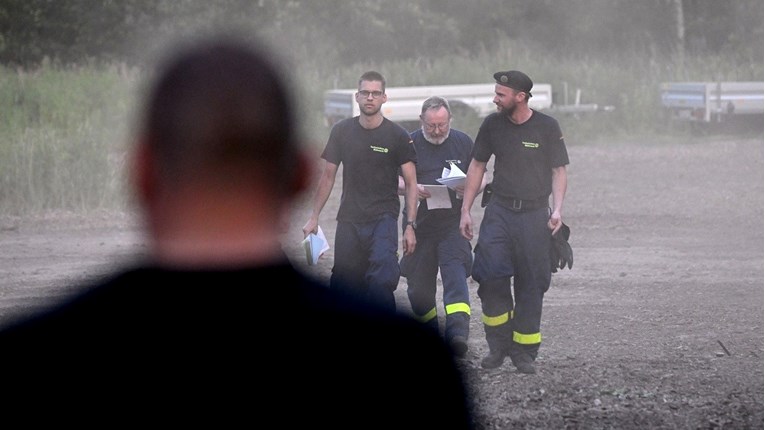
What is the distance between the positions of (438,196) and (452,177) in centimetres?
16

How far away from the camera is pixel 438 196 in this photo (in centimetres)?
910

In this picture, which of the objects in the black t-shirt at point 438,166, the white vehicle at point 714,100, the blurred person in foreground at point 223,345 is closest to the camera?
the blurred person in foreground at point 223,345

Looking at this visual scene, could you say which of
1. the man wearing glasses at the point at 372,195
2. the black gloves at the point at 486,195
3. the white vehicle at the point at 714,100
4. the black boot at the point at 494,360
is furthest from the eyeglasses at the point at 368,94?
the white vehicle at the point at 714,100

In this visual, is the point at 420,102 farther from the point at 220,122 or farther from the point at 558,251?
the point at 558,251

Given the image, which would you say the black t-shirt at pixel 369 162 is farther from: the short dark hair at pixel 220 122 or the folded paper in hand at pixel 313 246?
the short dark hair at pixel 220 122

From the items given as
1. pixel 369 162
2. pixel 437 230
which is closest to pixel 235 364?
pixel 369 162

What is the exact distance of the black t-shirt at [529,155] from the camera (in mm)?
8414

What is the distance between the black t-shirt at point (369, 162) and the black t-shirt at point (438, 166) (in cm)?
41

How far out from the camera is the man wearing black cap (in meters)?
8.41

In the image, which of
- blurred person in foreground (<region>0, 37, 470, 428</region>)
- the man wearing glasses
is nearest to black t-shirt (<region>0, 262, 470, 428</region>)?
blurred person in foreground (<region>0, 37, 470, 428</region>)

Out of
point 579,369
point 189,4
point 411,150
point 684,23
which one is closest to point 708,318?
point 579,369

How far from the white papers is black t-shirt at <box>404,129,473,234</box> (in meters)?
0.08

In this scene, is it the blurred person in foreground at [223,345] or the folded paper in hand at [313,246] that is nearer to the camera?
the blurred person in foreground at [223,345]

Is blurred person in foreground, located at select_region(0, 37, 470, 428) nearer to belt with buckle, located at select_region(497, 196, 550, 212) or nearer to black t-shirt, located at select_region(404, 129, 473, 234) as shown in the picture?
black t-shirt, located at select_region(404, 129, 473, 234)
